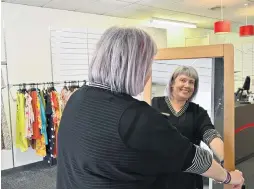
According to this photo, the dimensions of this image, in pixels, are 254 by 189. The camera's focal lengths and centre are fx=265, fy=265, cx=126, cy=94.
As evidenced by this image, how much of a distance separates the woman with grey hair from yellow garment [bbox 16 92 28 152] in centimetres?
316

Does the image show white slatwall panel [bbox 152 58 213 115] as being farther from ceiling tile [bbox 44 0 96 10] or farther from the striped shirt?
ceiling tile [bbox 44 0 96 10]

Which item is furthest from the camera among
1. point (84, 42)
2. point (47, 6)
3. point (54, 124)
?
point (84, 42)

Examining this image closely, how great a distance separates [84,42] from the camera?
4.90 m

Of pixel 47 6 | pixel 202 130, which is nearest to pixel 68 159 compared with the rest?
pixel 202 130

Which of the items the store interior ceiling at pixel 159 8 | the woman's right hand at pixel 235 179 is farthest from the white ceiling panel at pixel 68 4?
the woman's right hand at pixel 235 179

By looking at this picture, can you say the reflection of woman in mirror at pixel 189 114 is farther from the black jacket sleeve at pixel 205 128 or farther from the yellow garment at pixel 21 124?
the yellow garment at pixel 21 124

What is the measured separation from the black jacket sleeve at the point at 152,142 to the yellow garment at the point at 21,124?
3.37m

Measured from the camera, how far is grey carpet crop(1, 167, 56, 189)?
12.2 ft

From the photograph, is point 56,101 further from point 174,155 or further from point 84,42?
point 174,155

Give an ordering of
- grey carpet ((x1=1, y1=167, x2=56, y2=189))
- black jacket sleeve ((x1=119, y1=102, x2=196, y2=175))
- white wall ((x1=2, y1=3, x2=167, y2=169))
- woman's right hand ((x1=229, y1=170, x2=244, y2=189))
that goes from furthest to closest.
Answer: white wall ((x1=2, y1=3, x2=167, y2=169)) < grey carpet ((x1=1, y1=167, x2=56, y2=189)) < woman's right hand ((x1=229, y1=170, x2=244, y2=189)) < black jacket sleeve ((x1=119, y1=102, x2=196, y2=175))

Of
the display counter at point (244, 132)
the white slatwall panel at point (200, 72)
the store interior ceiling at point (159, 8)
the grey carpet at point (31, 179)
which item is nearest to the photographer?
the white slatwall panel at point (200, 72)

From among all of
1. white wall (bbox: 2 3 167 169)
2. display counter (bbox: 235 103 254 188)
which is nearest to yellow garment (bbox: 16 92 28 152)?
white wall (bbox: 2 3 167 169)

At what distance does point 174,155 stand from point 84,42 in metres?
4.31

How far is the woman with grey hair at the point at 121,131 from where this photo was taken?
0.83 meters
